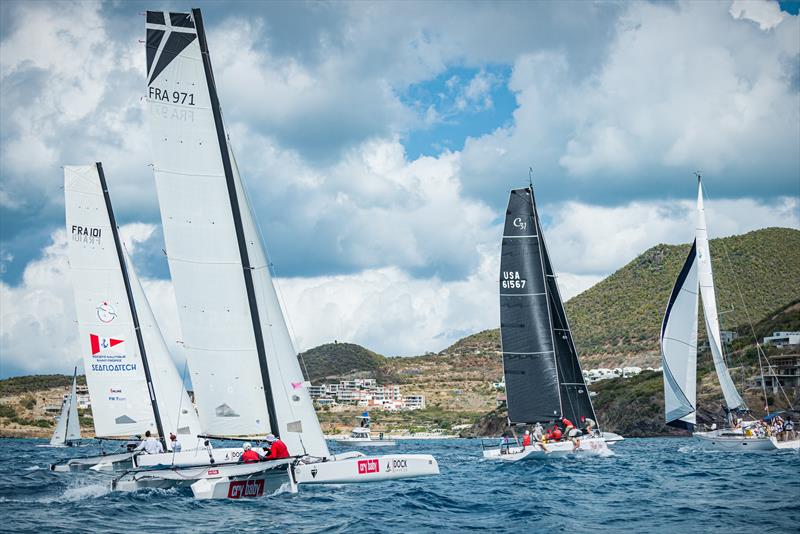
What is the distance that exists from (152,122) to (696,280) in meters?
37.6

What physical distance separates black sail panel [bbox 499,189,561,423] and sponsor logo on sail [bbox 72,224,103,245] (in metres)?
21.3

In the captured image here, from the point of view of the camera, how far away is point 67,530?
21344 millimetres

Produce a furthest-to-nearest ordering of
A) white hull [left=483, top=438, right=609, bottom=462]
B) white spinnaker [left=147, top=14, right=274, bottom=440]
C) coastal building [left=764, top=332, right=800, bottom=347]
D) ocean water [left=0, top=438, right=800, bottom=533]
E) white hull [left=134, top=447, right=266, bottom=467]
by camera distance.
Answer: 1. coastal building [left=764, top=332, right=800, bottom=347]
2. white hull [left=483, top=438, right=609, bottom=462]
3. white hull [left=134, top=447, right=266, bottom=467]
4. white spinnaker [left=147, top=14, right=274, bottom=440]
5. ocean water [left=0, top=438, right=800, bottom=533]

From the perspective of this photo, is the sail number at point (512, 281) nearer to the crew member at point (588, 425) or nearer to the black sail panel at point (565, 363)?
the black sail panel at point (565, 363)

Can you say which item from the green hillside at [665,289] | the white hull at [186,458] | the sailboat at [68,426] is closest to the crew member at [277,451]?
the white hull at [186,458]

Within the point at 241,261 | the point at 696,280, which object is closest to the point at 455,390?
the point at 696,280

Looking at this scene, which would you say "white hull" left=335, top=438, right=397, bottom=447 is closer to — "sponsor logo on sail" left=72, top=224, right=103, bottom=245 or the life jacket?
"sponsor logo on sail" left=72, top=224, right=103, bottom=245

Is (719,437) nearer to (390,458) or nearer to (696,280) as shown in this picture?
(696,280)

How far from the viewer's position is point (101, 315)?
40.2m

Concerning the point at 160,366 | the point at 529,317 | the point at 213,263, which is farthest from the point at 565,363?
the point at 213,263

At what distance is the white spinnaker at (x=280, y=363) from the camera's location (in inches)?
1083

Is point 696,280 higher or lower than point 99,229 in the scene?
lower

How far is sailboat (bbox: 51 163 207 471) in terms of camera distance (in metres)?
39.9

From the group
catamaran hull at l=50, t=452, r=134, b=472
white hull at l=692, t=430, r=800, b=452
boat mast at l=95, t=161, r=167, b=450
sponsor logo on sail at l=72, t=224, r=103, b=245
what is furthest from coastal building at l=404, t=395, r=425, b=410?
sponsor logo on sail at l=72, t=224, r=103, b=245
